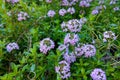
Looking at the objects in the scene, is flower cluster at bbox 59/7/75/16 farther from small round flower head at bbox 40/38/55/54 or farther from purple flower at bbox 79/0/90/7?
small round flower head at bbox 40/38/55/54

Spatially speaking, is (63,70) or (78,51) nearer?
(63,70)

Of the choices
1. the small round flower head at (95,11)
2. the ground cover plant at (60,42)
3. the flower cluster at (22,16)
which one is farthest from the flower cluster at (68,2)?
the flower cluster at (22,16)

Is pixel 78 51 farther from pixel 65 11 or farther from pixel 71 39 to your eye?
pixel 65 11

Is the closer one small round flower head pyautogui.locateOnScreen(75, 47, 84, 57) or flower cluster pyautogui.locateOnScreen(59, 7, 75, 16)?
small round flower head pyautogui.locateOnScreen(75, 47, 84, 57)

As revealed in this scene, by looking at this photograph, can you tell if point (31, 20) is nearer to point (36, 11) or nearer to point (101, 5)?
point (36, 11)

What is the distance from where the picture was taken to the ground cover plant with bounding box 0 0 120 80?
5.26ft

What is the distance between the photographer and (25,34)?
1938 mm

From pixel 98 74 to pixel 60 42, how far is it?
0.39m

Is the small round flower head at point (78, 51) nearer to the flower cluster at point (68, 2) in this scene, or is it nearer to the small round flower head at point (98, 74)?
the small round flower head at point (98, 74)

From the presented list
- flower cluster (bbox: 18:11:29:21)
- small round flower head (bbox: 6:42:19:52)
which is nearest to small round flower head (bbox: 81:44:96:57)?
small round flower head (bbox: 6:42:19:52)

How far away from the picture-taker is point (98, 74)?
4.99 feet

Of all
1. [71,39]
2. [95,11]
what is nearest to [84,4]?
[95,11]

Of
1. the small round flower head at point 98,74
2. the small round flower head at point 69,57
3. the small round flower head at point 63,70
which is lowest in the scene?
the small round flower head at point 98,74

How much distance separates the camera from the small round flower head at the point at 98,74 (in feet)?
4.94
